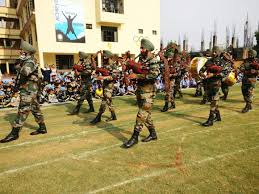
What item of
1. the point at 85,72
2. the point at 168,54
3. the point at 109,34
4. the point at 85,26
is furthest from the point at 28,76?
the point at 109,34

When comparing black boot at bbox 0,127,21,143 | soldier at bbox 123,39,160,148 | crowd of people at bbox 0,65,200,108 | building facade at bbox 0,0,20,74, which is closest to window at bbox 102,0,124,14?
building facade at bbox 0,0,20,74

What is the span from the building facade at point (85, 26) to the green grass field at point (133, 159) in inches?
761

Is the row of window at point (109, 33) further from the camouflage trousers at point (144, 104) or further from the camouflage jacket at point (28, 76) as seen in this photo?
the camouflage trousers at point (144, 104)

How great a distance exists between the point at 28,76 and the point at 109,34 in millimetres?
24938

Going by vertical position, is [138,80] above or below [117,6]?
below

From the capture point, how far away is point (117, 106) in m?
10.8

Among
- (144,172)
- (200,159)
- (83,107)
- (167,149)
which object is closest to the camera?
(144,172)

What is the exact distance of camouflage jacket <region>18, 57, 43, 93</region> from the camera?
5.91 meters

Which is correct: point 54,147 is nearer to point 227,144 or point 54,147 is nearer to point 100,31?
point 227,144

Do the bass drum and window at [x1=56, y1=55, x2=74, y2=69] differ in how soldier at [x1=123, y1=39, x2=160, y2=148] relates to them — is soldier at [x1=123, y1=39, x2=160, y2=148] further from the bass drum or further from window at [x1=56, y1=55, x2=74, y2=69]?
window at [x1=56, y1=55, x2=74, y2=69]

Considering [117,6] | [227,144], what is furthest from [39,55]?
[227,144]

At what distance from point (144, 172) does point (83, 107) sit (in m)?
6.95

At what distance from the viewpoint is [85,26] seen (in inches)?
1078

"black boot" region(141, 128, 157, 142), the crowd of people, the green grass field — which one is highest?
the crowd of people
